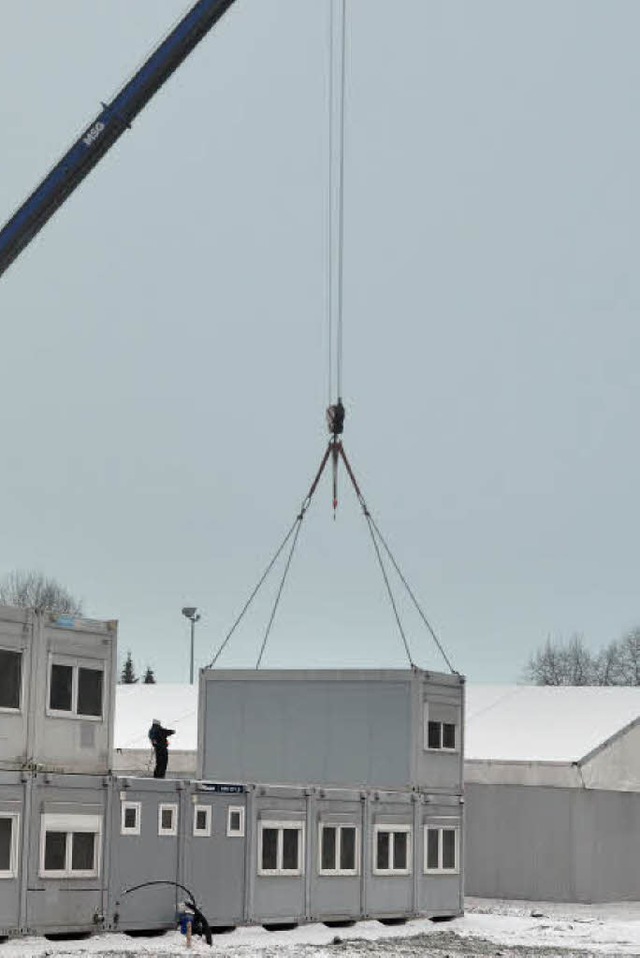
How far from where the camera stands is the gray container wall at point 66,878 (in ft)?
97.8

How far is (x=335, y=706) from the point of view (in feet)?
132

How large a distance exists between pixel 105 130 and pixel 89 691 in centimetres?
1443

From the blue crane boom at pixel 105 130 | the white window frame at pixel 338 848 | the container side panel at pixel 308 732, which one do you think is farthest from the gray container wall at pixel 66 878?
the blue crane boom at pixel 105 130

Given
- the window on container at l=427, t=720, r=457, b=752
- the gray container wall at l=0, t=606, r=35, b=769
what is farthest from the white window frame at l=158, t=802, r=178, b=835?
the window on container at l=427, t=720, r=457, b=752

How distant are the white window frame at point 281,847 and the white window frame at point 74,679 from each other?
446 cm

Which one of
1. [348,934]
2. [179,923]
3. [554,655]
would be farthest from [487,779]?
[554,655]

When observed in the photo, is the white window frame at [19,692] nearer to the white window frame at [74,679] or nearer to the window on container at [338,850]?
the white window frame at [74,679]

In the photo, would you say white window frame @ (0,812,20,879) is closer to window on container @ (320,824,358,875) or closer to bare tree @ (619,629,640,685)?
window on container @ (320,824,358,875)

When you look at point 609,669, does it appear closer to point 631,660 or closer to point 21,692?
point 631,660

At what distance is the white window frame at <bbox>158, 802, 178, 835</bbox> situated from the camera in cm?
3253

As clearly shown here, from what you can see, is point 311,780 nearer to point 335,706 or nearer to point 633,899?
point 335,706

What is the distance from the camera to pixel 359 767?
→ 3978 cm

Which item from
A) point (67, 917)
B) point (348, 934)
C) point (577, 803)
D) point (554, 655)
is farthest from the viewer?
point (554, 655)

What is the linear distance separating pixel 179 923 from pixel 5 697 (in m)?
5.40
